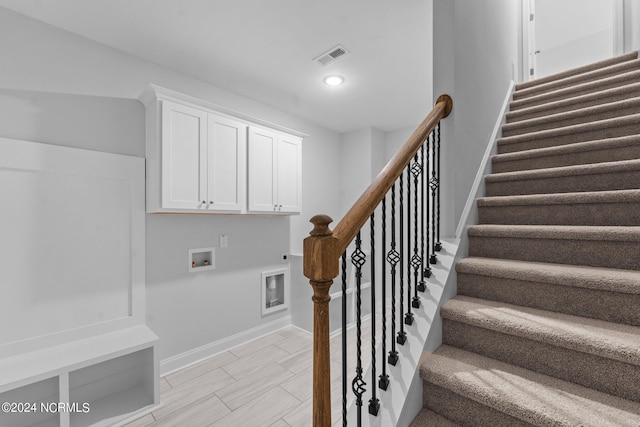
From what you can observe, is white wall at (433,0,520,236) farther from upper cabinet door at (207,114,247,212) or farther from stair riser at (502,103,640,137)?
upper cabinet door at (207,114,247,212)

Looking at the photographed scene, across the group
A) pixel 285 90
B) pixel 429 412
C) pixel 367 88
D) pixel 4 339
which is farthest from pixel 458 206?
pixel 4 339

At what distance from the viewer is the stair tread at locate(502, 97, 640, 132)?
2.00 metres

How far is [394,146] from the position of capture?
4789 mm

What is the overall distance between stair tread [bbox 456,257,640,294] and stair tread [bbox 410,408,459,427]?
717mm

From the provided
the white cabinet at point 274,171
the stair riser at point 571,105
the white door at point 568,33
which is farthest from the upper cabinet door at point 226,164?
the white door at point 568,33

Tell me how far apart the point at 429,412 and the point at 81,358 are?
218 cm

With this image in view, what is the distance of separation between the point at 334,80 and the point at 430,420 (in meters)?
2.96

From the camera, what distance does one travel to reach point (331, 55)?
263 centimetres

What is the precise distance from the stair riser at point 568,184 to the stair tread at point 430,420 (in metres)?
1.54

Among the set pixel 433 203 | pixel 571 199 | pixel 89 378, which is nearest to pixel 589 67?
pixel 571 199

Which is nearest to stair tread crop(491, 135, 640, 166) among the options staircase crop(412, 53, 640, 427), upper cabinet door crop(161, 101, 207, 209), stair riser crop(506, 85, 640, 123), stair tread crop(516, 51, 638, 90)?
staircase crop(412, 53, 640, 427)

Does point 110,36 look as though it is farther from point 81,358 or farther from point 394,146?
point 394,146

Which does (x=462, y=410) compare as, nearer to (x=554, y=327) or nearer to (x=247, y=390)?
(x=554, y=327)

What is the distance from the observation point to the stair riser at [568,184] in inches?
63.8
